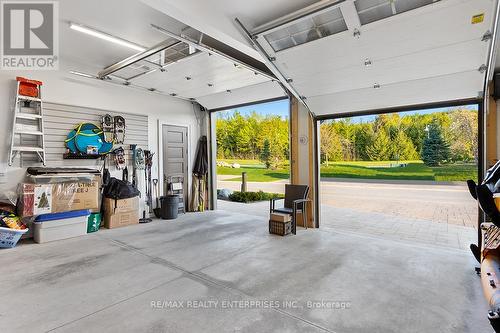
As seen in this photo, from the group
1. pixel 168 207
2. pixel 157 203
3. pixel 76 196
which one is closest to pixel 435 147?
pixel 168 207

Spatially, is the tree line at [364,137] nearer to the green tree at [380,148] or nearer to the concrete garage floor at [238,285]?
the green tree at [380,148]

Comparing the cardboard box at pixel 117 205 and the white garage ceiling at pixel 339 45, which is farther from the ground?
the white garage ceiling at pixel 339 45

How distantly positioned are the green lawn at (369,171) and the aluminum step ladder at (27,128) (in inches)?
532

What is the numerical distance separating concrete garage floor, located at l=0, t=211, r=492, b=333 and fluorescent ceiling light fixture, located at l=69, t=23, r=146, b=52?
10.3 ft

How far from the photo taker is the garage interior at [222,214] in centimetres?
220

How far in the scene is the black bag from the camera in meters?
5.12

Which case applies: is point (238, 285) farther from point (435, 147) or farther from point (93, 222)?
point (435, 147)

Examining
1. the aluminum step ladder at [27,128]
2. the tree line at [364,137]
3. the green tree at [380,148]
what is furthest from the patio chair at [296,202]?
the green tree at [380,148]

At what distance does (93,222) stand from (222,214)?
9.39ft

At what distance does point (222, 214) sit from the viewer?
6480 mm

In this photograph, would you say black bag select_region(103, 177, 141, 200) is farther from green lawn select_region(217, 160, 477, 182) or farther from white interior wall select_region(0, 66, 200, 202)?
green lawn select_region(217, 160, 477, 182)

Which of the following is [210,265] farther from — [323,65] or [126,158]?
[126,158]

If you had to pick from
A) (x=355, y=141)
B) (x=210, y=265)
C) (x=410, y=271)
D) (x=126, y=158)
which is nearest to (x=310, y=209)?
(x=410, y=271)

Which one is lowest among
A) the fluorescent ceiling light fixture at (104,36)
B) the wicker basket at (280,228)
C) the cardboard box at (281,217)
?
the wicker basket at (280,228)
